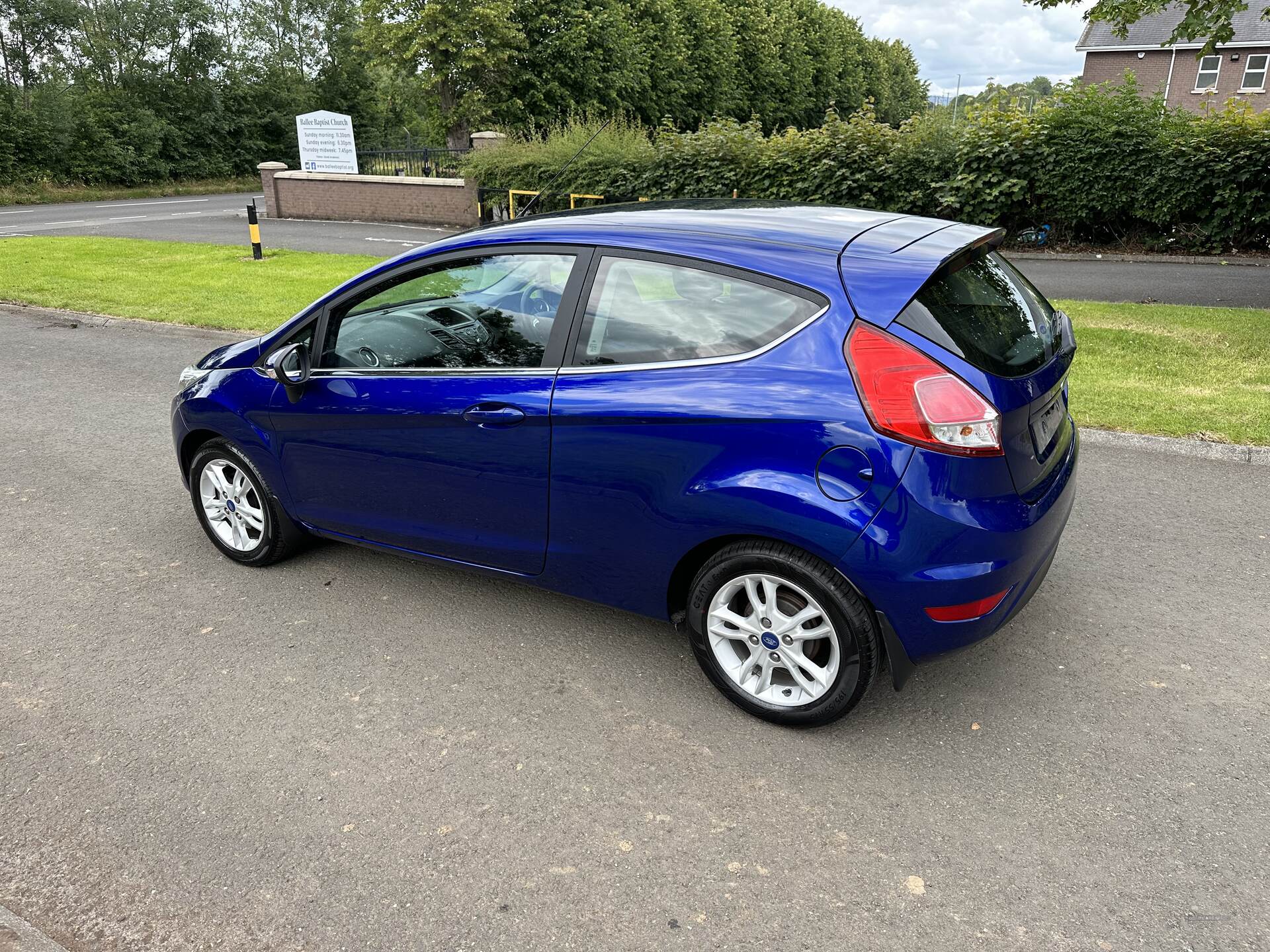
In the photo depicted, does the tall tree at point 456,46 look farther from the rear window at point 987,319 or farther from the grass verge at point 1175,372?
the rear window at point 987,319

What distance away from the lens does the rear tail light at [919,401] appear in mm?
2754

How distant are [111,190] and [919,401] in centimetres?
4496

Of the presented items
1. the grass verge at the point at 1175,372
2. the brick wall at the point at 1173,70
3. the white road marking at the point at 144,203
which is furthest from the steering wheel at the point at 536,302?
the brick wall at the point at 1173,70

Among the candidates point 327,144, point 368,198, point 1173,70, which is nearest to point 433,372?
point 368,198

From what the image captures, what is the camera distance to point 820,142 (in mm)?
17594

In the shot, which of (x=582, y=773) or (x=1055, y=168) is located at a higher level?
(x=1055, y=168)

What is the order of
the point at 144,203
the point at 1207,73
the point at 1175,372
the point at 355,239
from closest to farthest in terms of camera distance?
the point at 1175,372 → the point at 355,239 → the point at 144,203 → the point at 1207,73

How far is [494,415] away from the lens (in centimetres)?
341

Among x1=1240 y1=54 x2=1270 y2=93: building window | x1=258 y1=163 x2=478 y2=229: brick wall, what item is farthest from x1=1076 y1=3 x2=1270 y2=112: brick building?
x1=258 y1=163 x2=478 y2=229: brick wall

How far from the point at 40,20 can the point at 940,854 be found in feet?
170

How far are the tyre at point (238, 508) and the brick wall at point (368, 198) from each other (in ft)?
64.8

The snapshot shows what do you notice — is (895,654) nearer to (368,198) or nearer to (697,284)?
(697,284)

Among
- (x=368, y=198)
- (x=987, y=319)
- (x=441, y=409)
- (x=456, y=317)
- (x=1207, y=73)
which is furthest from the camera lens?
(x=1207, y=73)

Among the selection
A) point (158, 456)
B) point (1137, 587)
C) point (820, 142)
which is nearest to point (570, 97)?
point (820, 142)
